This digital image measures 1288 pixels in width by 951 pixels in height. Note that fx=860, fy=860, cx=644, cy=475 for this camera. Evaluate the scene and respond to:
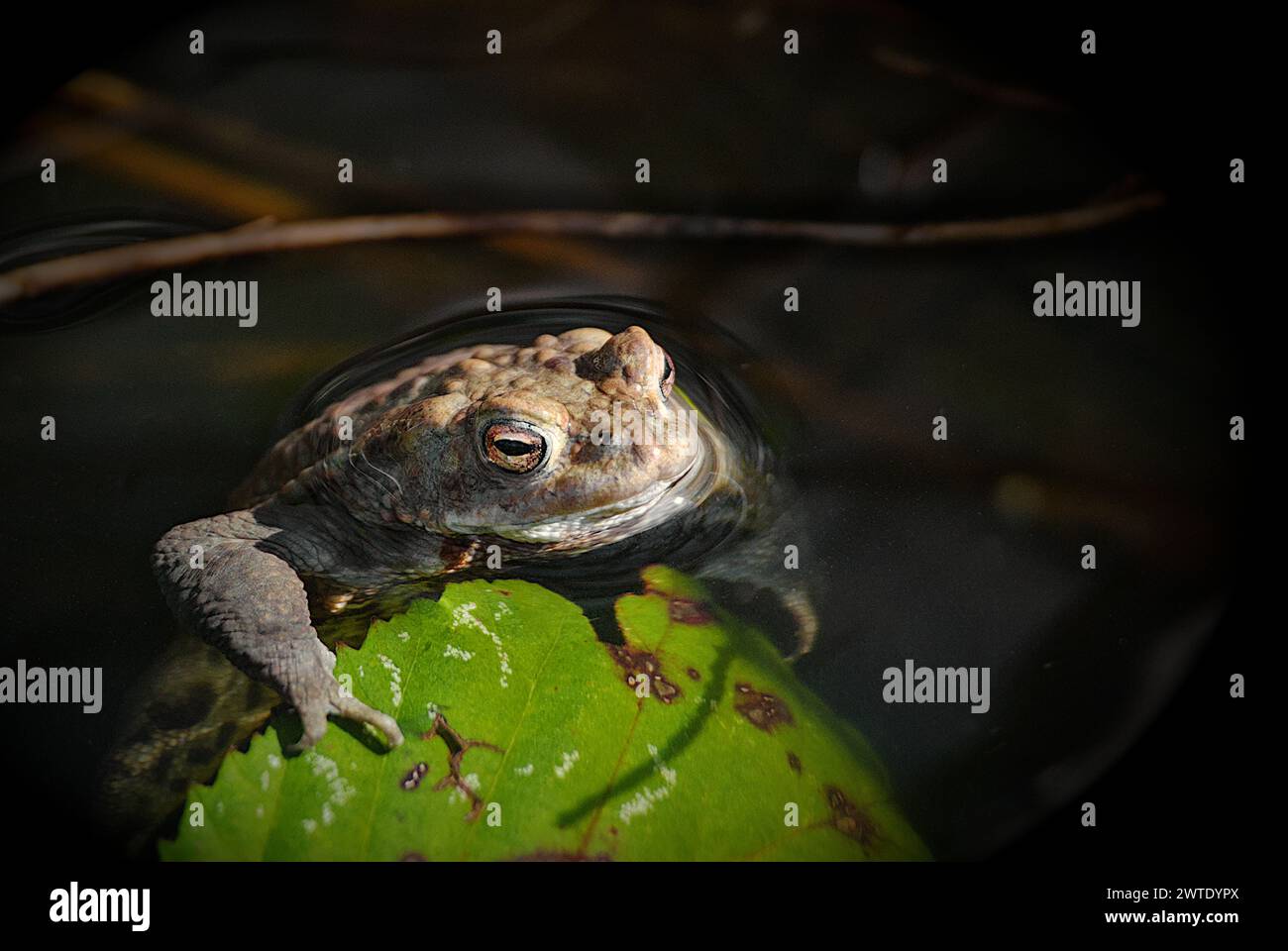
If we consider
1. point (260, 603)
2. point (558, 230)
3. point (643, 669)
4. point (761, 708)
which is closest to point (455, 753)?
point (643, 669)

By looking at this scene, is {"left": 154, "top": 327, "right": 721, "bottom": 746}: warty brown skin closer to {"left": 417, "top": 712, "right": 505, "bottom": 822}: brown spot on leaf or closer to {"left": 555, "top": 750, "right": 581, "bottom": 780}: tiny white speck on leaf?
{"left": 417, "top": 712, "right": 505, "bottom": 822}: brown spot on leaf

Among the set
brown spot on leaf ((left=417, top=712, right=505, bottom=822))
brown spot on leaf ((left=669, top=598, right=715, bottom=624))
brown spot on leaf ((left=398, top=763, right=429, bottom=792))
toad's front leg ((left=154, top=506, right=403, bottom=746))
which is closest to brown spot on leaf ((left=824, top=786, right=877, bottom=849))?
brown spot on leaf ((left=669, top=598, right=715, bottom=624))

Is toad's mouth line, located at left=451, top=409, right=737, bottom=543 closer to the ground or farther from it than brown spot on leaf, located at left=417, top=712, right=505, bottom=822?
farther from it

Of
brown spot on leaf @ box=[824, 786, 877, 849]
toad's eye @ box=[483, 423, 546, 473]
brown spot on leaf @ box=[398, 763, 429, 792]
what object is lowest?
brown spot on leaf @ box=[824, 786, 877, 849]

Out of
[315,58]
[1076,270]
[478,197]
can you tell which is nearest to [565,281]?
[478,197]

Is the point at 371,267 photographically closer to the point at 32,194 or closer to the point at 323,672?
the point at 32,194

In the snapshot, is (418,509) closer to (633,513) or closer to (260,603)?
(260,603)
